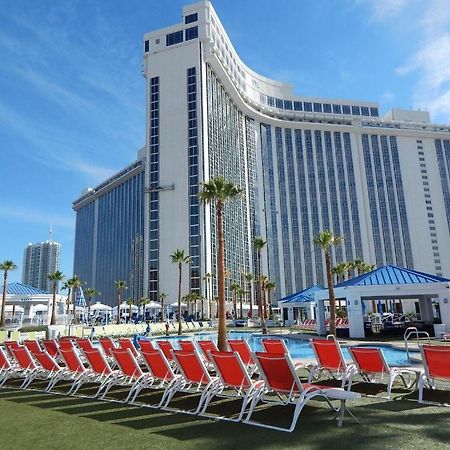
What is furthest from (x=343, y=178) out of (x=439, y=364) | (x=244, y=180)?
(x=439, y=364)

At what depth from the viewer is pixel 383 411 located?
6355 mm

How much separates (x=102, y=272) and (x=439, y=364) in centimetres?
12512

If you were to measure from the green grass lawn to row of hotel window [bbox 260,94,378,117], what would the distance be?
107 meters

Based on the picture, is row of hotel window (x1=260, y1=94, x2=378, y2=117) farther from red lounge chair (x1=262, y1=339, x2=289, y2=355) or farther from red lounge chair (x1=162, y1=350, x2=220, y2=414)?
red lounge chair (x1=162, y1=350, x2=220, y2=414)

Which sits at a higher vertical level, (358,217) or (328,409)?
(358,217)

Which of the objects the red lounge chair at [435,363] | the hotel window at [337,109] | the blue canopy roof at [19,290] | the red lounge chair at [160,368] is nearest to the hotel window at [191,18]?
the hotel window at [337,109]

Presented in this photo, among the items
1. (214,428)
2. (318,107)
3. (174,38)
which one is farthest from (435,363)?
(318,107)

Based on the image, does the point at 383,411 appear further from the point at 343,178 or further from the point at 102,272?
the point at 102,272

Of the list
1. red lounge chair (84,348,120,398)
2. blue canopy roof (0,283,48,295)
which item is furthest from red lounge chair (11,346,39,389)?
blue canopy roof (0,283,48,295)

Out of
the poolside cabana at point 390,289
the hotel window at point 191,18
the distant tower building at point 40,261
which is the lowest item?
the poolside cabana at point 390,289

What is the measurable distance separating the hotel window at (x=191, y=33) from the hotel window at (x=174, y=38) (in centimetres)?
132

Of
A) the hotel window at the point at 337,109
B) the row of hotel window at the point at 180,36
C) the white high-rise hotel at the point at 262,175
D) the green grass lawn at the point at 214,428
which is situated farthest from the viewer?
the hotel window at the point at 337,109

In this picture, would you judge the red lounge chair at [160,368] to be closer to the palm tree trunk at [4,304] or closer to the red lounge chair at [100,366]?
the red lounge chair at [100,366]

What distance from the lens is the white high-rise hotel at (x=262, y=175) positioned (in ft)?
264
